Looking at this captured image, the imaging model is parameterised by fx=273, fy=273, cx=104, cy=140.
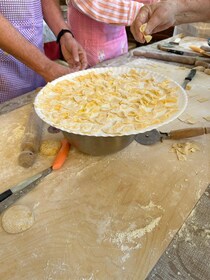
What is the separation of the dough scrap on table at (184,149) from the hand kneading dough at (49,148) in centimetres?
34

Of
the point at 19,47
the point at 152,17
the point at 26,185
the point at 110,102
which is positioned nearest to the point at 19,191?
the point at 26,185

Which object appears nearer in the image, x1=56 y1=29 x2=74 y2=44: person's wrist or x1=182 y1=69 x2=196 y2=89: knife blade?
x1=182 y1=69 x2=196 y2=89: knife blade

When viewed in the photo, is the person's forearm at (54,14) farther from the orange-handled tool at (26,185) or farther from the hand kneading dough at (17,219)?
the hand kneading dough at (17,219)

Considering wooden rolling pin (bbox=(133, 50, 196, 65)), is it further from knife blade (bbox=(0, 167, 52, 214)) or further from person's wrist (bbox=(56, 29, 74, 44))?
knife blade (bbox=(0, 167, 52, 214))

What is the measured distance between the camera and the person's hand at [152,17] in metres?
0.98

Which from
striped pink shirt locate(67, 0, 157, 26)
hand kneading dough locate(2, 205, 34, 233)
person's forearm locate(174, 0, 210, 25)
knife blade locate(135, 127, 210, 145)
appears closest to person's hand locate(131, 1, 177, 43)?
person's forearm locate(174, 0, 210, 25)

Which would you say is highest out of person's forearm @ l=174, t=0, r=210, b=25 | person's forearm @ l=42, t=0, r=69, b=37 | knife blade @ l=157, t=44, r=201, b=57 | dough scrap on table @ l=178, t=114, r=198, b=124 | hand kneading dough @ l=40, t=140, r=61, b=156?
person's forearm @ l=174, t=0, r=210, b=25

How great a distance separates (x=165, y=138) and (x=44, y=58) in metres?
0.56

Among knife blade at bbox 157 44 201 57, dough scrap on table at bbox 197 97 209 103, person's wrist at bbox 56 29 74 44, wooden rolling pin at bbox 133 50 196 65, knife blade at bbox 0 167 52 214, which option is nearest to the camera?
knife blade at bbox 0 167 52 214

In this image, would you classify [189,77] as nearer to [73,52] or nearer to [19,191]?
[73,52]

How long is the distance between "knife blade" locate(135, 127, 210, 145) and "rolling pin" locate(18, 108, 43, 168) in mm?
305

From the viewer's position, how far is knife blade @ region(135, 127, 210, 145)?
0.81 meters

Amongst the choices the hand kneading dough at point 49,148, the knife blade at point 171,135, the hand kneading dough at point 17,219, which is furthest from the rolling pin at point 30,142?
the knife blade at point 171,135

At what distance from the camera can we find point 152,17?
0.99 m
